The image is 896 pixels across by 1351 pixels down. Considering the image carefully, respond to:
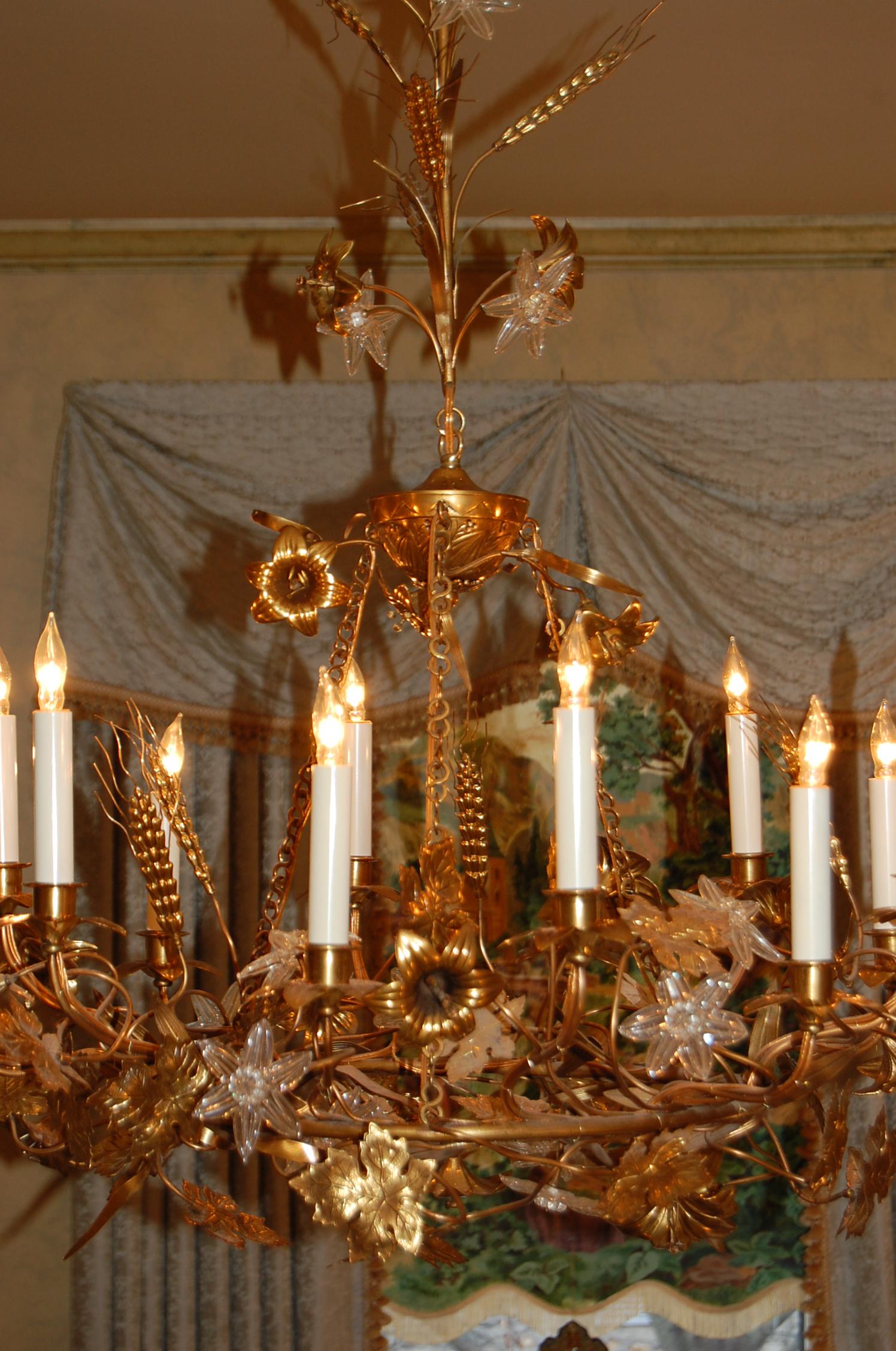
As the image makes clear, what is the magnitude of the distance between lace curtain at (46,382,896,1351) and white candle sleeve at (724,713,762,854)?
3.91 feet

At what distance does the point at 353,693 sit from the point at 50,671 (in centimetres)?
45

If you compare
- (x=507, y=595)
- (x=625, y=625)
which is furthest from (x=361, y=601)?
(x=507, y=595)

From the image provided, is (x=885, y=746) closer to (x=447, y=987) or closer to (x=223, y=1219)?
(x=447, y=987)

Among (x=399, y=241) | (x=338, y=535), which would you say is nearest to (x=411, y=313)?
(x=338, y=535)

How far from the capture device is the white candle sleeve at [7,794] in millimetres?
1099

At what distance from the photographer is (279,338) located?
2.69 m

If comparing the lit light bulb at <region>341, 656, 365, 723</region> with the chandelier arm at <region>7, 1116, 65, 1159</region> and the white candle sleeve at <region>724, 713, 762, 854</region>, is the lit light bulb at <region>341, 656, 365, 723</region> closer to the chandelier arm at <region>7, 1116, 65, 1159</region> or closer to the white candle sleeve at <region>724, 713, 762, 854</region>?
the white candle sleeve at <region>724, 713, 762, 854</region>

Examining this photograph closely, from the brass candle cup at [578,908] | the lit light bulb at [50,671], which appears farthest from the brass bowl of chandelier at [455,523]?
the brass candle cup at [578,908]

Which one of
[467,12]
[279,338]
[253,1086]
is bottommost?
[253,1086]

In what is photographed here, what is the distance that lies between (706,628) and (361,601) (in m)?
1.28

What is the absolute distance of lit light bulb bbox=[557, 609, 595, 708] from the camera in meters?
0.94

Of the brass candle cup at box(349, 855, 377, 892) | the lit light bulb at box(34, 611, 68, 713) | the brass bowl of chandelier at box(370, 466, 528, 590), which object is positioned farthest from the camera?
the brass candle cup at box(349, 855, 377, 892)

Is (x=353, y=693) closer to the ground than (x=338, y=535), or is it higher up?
closer to the ground

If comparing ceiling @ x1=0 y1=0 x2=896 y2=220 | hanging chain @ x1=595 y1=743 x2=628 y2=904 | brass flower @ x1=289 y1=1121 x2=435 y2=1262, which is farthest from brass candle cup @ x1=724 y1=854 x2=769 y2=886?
ceiling @ x1=0 y1=0 x2=896 y2=220
